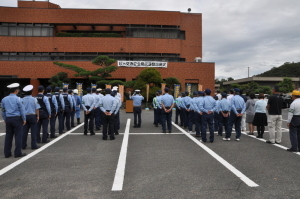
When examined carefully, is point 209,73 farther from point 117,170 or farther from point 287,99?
point 117,170

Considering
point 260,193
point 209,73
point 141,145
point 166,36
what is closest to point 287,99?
point 209,73

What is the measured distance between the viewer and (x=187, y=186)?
4383 mm

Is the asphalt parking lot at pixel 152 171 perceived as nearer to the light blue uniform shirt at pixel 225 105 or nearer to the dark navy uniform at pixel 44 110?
the dark navy uniform at pixel 44 110

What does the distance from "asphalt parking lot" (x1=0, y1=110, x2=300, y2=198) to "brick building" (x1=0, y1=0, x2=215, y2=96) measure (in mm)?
30009

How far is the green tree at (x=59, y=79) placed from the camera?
32728mm

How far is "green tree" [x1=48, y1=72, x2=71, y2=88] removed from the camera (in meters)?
32.7

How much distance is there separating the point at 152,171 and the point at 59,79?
3204cm

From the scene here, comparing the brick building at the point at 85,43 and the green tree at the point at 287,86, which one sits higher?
the brick building at the point at 85,43

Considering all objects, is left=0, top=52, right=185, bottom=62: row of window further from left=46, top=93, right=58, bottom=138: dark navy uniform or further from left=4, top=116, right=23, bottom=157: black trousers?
left=4, top=116, right=23, bottom=157: black trousers

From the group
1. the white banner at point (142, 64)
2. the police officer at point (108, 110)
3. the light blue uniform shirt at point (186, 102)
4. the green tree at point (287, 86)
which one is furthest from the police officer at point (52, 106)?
the green tree at point (287, 86)

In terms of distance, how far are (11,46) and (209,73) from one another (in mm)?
31045

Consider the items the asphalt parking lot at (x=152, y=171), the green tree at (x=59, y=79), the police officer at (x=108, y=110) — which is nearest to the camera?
the asphalt parking lot at (x=152, y=171)

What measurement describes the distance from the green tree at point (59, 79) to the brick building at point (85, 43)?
178 centimetres

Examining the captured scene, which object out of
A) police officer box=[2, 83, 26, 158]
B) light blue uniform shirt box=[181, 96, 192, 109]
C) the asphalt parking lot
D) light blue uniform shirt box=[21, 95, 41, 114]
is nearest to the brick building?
light blue uniform shirt box=[181, 96, 192, 109]
